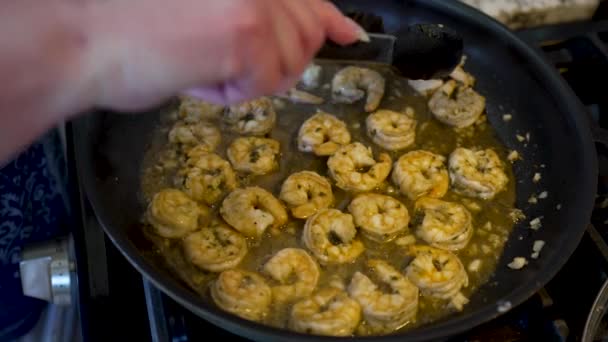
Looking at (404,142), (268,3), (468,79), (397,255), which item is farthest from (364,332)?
(468,79)

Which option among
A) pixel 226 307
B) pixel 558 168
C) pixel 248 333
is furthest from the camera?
pixel 558 168

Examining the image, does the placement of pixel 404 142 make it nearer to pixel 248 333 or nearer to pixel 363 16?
pixel 363 16

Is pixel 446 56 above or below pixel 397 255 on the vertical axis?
above

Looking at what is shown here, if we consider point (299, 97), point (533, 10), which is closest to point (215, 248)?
point (299, 97)

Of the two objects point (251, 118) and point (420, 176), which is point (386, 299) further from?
point (251, 118)

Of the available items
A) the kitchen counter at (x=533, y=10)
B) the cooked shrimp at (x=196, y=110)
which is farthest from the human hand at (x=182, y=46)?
the kitchen counter at (x=533, y=10)

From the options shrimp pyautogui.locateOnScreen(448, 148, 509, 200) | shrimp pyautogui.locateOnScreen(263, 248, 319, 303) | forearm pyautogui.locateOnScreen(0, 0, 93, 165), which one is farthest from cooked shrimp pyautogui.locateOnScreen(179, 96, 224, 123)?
forearm pyautogui.locateOnScreen(0, 0, 93, 165)

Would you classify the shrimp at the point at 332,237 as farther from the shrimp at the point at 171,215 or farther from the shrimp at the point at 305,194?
the shrimp at the point at 171,215
